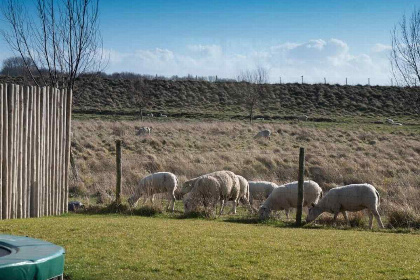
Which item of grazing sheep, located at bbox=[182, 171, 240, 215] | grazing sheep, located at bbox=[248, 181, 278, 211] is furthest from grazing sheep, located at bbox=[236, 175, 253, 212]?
grazing sheep, located at bbox=[248, 181, 278, 211]

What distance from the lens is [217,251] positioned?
364 inches

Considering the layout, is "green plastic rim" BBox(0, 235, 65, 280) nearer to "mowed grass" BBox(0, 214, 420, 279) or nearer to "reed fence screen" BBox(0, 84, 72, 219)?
"mowed grass" BBox(0, 214, 420, 279)

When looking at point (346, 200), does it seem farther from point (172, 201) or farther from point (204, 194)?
point (172, 201)

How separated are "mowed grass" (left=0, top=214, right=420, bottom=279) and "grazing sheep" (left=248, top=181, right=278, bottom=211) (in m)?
5.46

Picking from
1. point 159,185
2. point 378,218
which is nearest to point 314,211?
point 378,218

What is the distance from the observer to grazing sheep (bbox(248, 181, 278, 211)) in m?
17.9

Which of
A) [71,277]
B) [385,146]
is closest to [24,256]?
[71,277]

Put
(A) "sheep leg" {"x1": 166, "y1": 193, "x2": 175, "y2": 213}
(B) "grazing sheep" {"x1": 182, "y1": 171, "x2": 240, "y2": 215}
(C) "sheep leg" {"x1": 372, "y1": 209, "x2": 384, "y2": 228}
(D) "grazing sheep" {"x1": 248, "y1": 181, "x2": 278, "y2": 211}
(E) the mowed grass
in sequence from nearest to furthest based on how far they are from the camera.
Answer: (E) the mowed grass, (C) "sheep leg" {"x1": 372, "y1": 209, "x2": 384, "y2": 228}, (B) "grazing sheep" {"x1": 182, "y1": 171, "x2": 240, "y2": 215}, (A) "sheep leg" {"x1": 166, "y1": 193, "x2": 175, "y2": 213}, (D) "grazing sheep" {"x1": 248, "y1": 181, "x2": 278, "y2": 211}

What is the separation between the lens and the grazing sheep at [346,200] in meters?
14.6

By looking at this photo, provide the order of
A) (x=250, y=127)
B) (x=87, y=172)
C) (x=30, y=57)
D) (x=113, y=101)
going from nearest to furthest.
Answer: (x=30, y=57), (x=87, y=172), (x=250, y=127), (x=113, y=101)

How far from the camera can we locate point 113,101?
74.9 m

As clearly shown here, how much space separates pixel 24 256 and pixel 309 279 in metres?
3.56

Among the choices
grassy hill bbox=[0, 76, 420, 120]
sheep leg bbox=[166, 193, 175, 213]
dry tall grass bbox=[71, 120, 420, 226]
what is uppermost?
grassy hill bbox=[0, 76, 420, 120]

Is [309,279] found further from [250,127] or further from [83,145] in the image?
[250,127]
